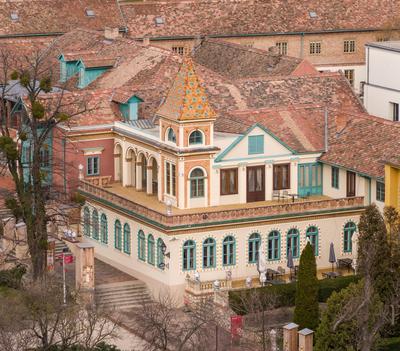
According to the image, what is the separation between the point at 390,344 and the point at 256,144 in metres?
16.5

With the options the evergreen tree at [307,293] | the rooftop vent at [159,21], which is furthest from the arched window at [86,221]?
the rooftop vent at [159,21]

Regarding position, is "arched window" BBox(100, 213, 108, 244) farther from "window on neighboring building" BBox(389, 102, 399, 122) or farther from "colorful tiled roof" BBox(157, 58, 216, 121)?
"window on neighboring building" BBox(389, 102, 399, 122)

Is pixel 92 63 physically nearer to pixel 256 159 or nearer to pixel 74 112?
pixel 74 112

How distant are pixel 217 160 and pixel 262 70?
18696 mm

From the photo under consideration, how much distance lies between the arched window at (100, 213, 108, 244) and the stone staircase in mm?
4659

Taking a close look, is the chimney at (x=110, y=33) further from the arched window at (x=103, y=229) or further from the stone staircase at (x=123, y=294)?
the stone staircase at (x=123, y=294)

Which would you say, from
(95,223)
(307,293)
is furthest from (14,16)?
(307,293)

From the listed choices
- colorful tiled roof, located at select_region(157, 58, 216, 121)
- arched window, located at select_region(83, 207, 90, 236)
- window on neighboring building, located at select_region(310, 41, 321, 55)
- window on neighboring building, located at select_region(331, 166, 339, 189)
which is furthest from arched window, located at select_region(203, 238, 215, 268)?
window on neighboring building, located at select_region(310, 41, 321, 55)

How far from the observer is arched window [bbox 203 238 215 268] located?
347 ft

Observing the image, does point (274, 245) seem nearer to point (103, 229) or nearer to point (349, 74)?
point (103, 229)

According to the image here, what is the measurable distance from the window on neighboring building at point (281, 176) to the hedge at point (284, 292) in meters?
7.70

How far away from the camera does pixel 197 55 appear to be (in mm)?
134500

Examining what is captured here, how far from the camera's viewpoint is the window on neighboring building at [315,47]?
147625mm

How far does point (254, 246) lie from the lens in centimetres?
10712
